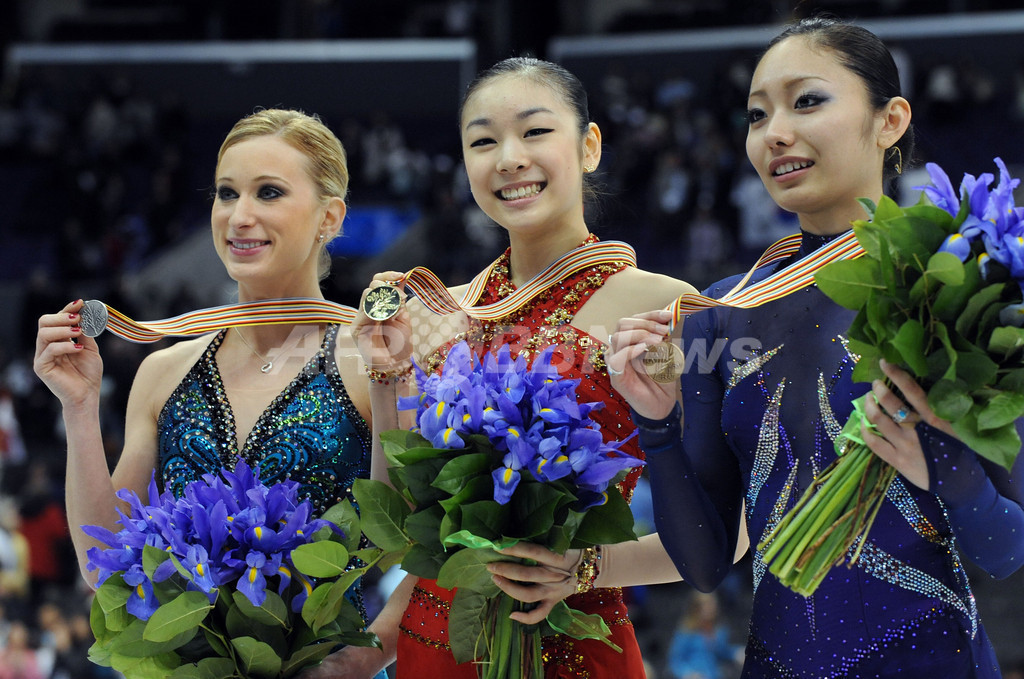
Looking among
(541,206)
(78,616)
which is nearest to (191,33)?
(78,616)

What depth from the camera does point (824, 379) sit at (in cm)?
192

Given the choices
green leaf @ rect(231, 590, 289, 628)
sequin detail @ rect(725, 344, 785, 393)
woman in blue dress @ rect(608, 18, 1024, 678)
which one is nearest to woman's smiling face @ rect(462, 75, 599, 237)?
woman in blue dress @ rect(608, 18, 1024, 678)

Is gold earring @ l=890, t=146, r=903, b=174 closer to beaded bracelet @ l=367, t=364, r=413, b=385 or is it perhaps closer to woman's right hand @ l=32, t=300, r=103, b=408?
beaded bracelet @ l=367, t=364, r=413, b=385

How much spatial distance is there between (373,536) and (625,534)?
411 millimetres

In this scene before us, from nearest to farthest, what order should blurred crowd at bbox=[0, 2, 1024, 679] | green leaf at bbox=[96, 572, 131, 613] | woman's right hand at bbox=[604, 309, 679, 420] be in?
woman's right hand at bbox=[604, 309, 679, 420], green leaf at bbox=[96, 572, 131, 613], blurred crowd at bbox=[0, 2, 1024, 679]

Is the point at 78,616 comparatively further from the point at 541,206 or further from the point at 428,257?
the point at 541,206

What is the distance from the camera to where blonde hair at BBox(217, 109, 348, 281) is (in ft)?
8.15

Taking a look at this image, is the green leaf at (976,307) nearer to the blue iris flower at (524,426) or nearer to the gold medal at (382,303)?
the blue iris flower at (524,426)

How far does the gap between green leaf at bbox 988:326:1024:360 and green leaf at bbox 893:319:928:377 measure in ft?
0.29

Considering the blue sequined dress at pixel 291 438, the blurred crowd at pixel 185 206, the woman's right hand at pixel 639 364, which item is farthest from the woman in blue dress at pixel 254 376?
the blurred crowd at pixel 185 206

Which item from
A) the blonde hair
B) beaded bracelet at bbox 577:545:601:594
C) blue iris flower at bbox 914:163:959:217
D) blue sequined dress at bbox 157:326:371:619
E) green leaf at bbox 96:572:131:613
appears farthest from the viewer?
the blonde hair

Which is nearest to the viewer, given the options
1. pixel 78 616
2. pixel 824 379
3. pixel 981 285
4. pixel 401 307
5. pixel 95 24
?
pixel 981 285

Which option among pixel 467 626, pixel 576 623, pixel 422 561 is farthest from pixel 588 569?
pixel 422 561

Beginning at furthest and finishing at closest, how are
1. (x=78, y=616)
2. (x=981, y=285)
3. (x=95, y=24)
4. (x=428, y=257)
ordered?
1. (x=95, y=24)
2. (x=428, y=257)
3. (x=78, y=616)
4. (x=981, y=285)
